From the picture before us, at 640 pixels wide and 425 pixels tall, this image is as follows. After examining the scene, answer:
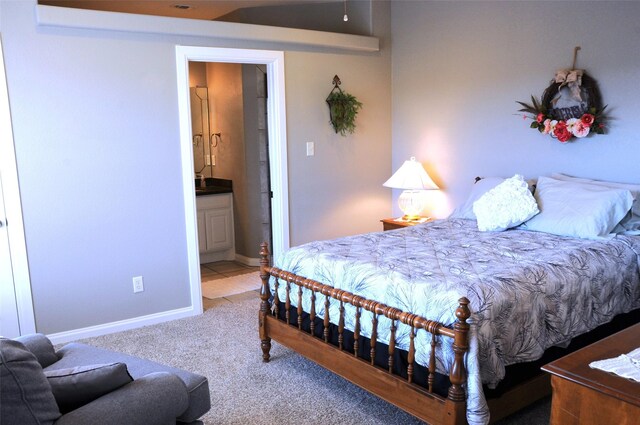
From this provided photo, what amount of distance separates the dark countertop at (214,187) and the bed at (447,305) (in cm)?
273

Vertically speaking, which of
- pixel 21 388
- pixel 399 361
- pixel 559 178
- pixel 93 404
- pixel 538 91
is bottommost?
pixel 399 361

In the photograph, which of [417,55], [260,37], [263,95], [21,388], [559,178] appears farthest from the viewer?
[263,95]

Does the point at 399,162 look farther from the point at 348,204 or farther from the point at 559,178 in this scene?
the point at 559,178

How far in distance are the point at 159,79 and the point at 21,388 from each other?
287 centimetres

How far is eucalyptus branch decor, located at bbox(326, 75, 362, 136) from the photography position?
4867 mm

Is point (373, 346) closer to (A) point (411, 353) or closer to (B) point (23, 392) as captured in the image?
(A) point (411, 353)

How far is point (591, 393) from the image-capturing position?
1391mm

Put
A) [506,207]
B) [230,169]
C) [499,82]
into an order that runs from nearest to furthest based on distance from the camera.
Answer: [506,207] → [499,82] → [230,169]

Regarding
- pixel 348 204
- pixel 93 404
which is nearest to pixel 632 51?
pixel 348 204

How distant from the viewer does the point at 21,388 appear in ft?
4.92

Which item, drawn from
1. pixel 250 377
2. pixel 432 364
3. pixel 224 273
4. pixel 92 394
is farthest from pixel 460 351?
pixel 224 273

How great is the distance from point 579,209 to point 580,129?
2.24 feet

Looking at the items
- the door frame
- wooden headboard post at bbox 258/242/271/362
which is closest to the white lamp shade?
wooden headboard post at bbox 258/242/271/362

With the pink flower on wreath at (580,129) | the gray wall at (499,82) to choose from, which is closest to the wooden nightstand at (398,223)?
the gray wall at (499,82)
